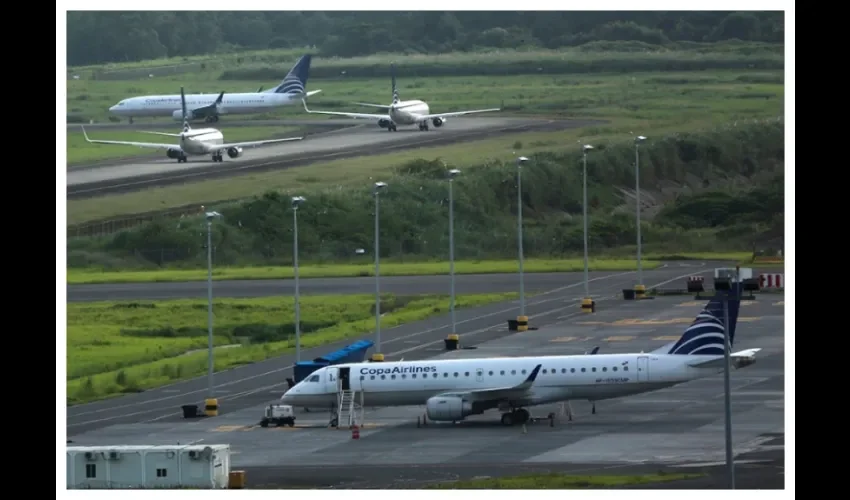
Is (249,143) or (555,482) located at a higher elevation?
(249,143)

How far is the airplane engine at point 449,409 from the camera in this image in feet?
247

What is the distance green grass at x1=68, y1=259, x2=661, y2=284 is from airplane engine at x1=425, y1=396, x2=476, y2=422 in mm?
51088

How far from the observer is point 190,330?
4213 inches

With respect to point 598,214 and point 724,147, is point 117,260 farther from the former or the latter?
point 724,147

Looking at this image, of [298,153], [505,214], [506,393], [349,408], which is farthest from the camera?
[298,153]

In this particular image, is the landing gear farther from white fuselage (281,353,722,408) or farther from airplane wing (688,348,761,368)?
airplane wing (688,348,761,368)

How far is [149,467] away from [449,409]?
1585 cm

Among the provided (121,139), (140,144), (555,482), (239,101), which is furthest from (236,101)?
(555,482)

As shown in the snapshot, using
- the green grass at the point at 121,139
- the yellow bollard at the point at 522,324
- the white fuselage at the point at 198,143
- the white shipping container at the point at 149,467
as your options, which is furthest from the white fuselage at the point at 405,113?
the white shipping container at the point at 149,467

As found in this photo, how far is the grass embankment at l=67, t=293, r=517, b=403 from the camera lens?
309 feet

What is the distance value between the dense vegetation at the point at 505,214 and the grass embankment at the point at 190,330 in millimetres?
21834

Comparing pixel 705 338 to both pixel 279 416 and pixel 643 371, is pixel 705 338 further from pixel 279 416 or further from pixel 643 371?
pixel 279 416

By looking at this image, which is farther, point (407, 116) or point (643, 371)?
point (407, 116)

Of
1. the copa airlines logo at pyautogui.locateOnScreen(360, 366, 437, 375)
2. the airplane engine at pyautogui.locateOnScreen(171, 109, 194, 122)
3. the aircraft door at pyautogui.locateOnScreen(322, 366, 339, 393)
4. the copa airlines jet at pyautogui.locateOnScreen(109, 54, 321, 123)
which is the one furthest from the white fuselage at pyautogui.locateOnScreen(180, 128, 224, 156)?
the copa airlines logo at pyautogui.locateOnScreen(360, 366, 437, 375)
